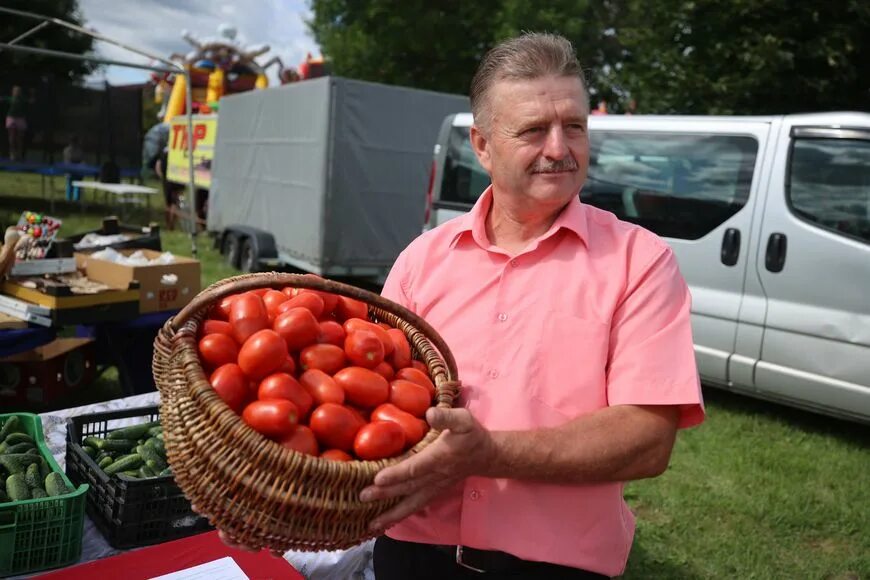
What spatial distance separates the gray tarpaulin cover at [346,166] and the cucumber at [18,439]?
6.78 m

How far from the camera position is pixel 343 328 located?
5.50 ft

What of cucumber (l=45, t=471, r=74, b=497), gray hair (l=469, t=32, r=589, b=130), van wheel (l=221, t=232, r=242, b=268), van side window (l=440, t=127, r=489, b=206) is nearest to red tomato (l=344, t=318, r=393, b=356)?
gray hair (l=469, t=32, r=589, b=130)

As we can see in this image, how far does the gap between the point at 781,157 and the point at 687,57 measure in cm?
618

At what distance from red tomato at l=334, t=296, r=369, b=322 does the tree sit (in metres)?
26.2

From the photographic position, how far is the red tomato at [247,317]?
156 centimetres

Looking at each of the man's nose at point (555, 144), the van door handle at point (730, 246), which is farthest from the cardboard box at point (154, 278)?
the van door handle at point (730, 246)

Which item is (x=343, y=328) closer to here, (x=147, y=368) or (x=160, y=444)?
(x=160, y=444)

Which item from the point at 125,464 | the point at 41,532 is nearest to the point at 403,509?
the point at 41,532

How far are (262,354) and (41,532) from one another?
0.97m

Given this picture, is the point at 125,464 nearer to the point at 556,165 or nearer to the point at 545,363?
the point at 545,363

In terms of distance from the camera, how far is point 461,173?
23.3ft

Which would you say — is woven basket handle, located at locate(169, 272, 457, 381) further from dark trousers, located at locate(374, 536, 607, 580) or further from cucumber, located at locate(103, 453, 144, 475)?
cucumber, located at locate(103, 453, 144, 475)

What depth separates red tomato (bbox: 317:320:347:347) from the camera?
63.7 inches

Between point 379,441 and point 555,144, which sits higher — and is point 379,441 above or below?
below
